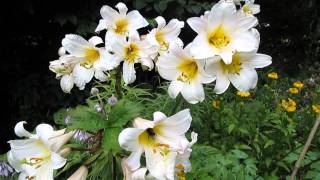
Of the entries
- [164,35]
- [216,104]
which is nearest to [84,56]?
[164,35]

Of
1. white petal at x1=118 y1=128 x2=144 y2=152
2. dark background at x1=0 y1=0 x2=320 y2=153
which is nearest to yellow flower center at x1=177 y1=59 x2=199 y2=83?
white petal at x1=118 y1=128 x2=144 y2=152

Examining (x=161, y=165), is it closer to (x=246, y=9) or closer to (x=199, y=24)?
(x=199, y=24)

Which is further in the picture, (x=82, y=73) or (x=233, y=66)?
(x=82, y=73)

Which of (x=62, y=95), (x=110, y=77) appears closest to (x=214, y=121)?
(x=62, y=95)

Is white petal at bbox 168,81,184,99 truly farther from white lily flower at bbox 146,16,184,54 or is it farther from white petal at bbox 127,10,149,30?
white petal at bbox 127,10,149,30

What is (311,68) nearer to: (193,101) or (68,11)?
(68,11)

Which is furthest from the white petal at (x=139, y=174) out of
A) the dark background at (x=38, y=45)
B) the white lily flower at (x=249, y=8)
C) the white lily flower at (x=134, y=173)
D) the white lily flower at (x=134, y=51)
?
the dark background at (x=38, y=45)
